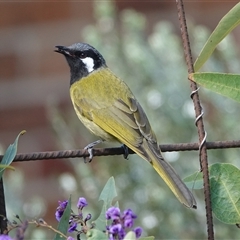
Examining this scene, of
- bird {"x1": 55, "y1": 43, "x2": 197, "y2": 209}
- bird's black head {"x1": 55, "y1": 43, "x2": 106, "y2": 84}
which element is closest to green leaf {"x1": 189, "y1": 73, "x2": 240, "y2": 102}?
bird {"x1": 55, "y1": 43, "x2": 197, "y2": 209}

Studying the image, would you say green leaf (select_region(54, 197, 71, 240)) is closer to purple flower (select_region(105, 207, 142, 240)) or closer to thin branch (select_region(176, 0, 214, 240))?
purple flower (select_region(105, 207, 142, 240))

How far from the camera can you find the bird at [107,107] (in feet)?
6.37

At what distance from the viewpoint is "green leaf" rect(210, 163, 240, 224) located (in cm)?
118

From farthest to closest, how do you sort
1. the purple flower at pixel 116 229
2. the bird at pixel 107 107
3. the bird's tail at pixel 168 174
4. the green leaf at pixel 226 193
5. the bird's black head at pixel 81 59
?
the bird's black head at pixel 81 59 → the bird at pixel 107 107 → the bird's tail at pixel 168 174 → the green leaf at pixel 226 193 → the purple flower at pixel 116 229

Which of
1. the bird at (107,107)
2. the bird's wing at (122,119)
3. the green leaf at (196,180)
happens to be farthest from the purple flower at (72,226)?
the bird's wing at (122,119)

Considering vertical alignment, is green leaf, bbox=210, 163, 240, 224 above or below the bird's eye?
below

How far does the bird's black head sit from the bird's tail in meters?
0.75

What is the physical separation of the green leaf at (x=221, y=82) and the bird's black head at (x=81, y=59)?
1.45 metres

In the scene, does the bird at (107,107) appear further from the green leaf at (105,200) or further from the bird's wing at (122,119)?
the green leaf at (105,200)

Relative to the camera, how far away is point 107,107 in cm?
231

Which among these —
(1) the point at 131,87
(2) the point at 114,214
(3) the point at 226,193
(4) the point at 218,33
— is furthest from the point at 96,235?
(1) the point at 131,87

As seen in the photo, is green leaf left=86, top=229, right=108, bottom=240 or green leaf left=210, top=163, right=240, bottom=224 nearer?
green leaf left=86, top=229, right=108, bottom=240

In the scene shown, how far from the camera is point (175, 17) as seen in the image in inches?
134

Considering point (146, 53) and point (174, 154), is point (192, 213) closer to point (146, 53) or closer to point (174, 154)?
point (174, 154)
